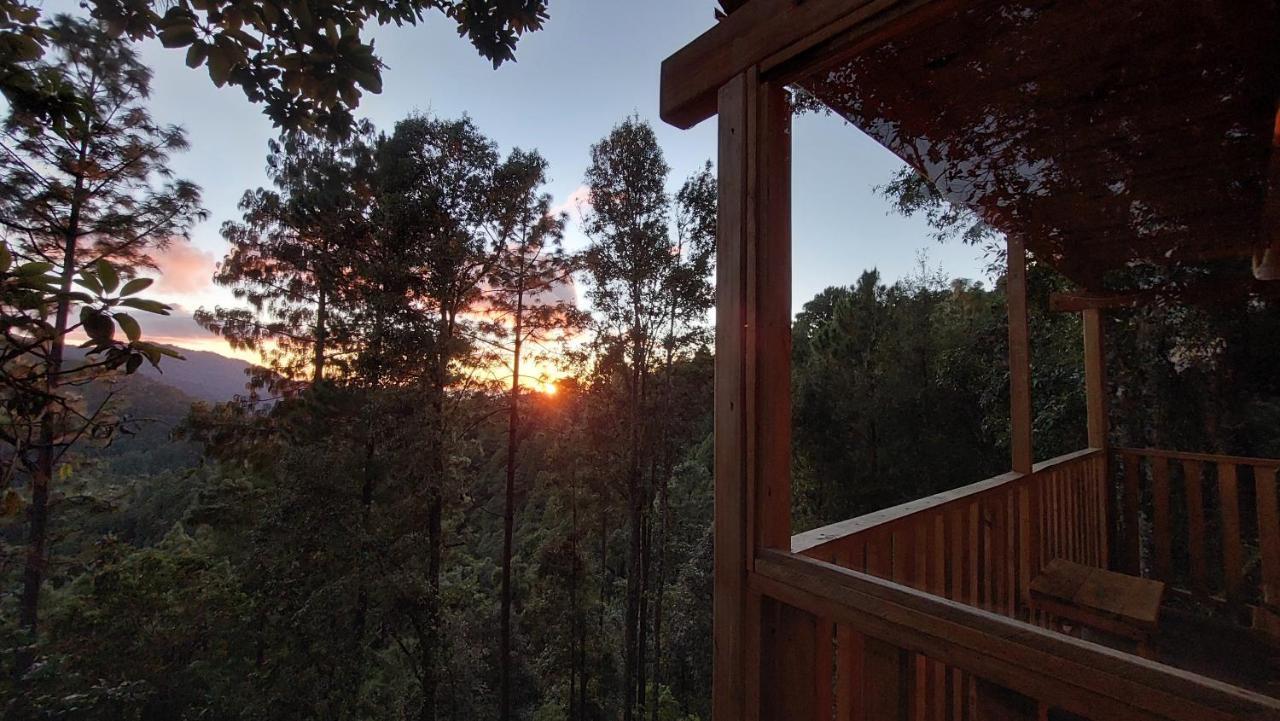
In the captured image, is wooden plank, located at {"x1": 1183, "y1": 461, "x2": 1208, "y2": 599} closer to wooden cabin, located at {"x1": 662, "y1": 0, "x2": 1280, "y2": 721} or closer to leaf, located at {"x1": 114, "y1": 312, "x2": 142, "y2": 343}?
wooden cabin, located at {"x1": 662, "y1": 0, "x2": 1280, "y2": 721}

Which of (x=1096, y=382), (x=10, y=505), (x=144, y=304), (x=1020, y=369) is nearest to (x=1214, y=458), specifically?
(x=1096, y=382)

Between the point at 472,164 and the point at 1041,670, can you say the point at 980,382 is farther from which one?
the point at 472,164

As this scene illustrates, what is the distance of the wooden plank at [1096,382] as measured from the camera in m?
3.12

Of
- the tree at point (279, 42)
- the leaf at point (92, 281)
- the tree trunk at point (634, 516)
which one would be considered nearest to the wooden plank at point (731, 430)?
the tree at point (279, 42)

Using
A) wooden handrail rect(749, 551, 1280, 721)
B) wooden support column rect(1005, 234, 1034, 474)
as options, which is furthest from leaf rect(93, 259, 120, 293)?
wooden support column rect(1005, 234, 1034, 474)

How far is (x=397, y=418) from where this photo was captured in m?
8.34

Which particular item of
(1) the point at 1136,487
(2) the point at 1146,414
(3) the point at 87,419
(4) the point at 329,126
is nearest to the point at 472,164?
(4) the point at 329,126

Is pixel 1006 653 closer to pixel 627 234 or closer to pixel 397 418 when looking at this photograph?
pixel 397 418

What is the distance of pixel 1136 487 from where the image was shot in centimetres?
301

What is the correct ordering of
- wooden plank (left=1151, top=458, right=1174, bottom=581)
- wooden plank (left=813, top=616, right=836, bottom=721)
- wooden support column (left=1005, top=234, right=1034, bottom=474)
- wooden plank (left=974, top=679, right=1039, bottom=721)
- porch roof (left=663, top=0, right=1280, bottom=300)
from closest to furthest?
wooden plank (left=974, top=679, right=1039, bottom=721)
wooden plank (left=813, top=616, right=836, bottom=721)
porch roof (left=663, top=0, right=1280, bottom=300)
wooden support column (left=1005, top=234, right=1034, bottom=474)
wooden plank (left=1151, top=458, right=1174, bottom=581)

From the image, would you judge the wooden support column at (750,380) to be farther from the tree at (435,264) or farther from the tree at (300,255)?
the tree at (300,255)

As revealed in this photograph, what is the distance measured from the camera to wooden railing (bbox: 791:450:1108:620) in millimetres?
1236

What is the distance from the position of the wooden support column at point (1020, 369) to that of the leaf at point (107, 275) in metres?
2.76

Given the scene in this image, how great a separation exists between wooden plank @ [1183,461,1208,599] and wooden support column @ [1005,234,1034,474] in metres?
1.37
